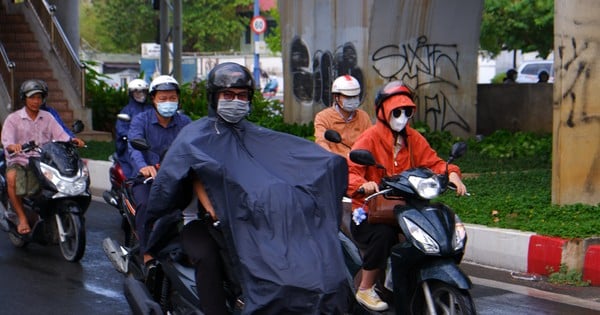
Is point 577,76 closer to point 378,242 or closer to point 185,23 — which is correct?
point 378,242

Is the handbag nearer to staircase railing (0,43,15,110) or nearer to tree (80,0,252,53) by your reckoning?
staircase railing (0,43,15,110)

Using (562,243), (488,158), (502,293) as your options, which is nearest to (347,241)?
(502,293)

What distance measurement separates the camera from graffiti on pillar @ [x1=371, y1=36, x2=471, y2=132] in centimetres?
1703

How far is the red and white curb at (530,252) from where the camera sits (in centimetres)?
874

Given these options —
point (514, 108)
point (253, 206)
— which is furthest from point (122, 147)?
point (514, 108)

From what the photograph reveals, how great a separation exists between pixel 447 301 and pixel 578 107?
4930mm

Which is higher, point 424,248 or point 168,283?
point 424,248

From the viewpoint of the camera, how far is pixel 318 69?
1816 cm

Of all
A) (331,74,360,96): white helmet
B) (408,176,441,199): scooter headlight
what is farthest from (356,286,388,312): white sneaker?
(331,74,360,96): white helmet

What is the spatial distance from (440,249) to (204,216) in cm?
134

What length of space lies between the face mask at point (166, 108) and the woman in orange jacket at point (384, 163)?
2090 mm

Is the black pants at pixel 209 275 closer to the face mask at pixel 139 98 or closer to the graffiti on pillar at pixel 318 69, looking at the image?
the face mask at pixel 139 98

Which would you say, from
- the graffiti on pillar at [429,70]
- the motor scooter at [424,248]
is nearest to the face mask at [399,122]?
the motor scooter at [424,248]

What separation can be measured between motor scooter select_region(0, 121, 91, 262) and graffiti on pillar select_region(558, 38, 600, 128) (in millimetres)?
4711
